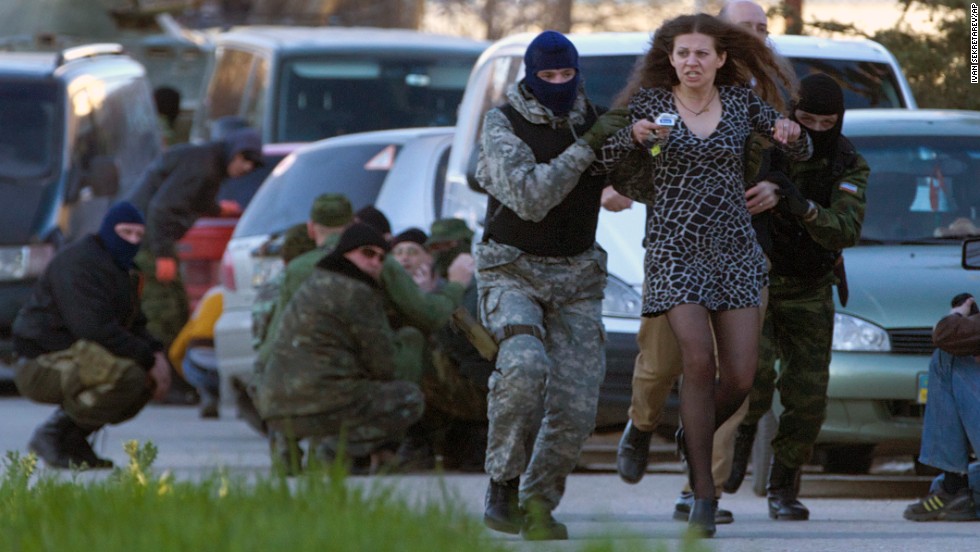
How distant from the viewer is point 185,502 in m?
5.80

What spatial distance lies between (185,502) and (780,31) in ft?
30.9

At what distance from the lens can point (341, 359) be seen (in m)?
10.7

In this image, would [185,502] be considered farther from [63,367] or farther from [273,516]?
[63,367]

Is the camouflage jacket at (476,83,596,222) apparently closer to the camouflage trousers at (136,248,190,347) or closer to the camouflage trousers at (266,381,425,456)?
the camouflage trousers at (266,381,425,456)

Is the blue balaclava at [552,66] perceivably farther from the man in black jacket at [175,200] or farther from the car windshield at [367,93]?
the car windshield at [367,93]

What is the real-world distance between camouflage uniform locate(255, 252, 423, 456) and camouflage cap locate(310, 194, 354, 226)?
73 cm

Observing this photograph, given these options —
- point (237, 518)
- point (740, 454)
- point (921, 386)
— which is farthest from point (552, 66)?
point (921, 386)

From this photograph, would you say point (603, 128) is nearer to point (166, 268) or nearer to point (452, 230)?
point (452, 230)

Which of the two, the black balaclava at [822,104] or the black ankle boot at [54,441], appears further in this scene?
the black ankle boot at [54,441]

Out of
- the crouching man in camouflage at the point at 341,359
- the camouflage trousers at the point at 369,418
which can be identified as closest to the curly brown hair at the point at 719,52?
the crouching man in camouflage at the point at 341,359

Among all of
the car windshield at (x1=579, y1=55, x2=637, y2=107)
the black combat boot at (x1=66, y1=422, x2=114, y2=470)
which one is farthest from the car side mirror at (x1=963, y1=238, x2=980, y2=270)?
the black combat boot at (x1=66, y1=422, x2=114, y2=470)

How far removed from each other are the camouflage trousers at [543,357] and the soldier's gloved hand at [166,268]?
27.9 ft

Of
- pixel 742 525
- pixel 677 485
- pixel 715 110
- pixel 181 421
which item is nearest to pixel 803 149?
pixel 715 110

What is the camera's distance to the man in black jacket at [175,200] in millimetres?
15312
